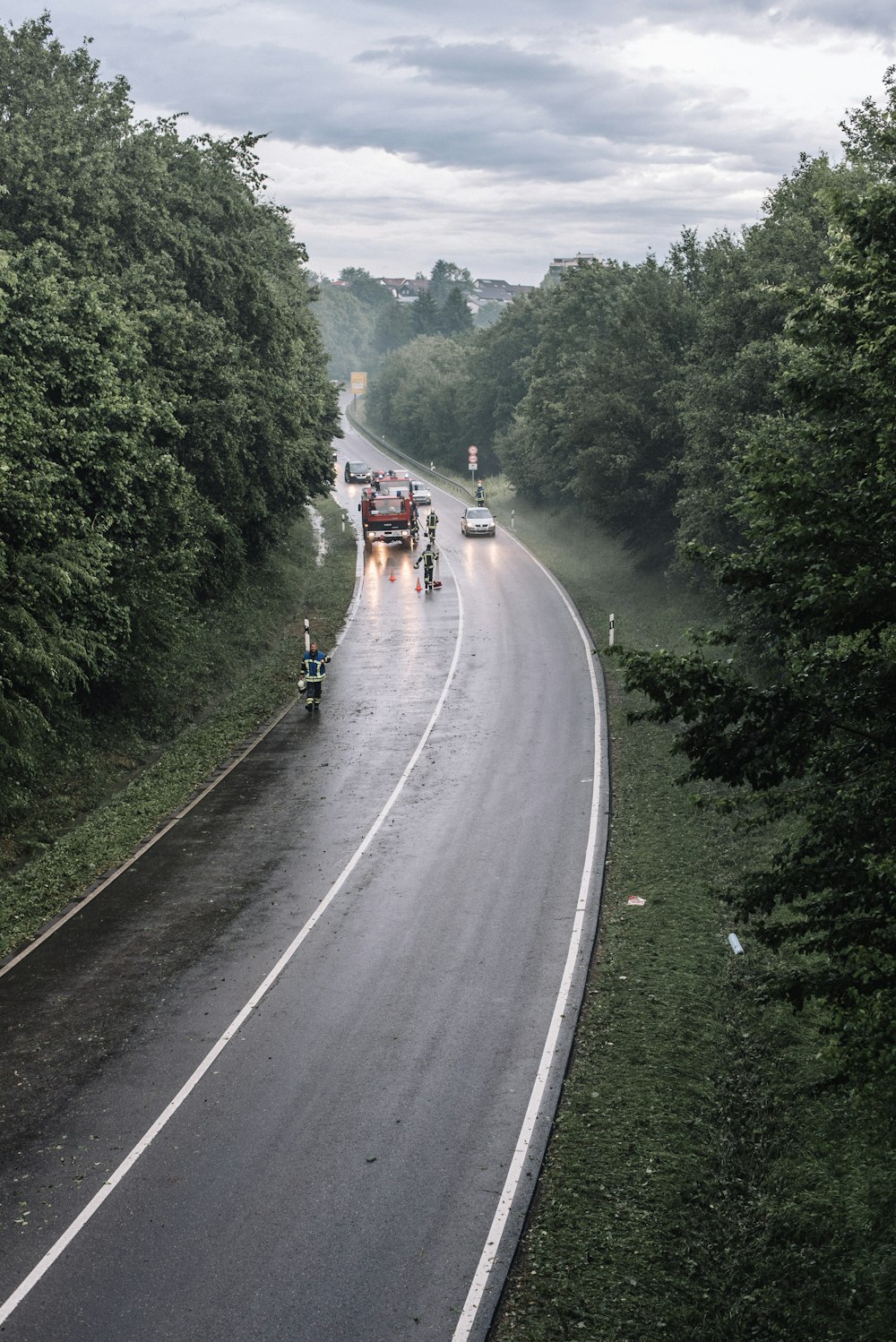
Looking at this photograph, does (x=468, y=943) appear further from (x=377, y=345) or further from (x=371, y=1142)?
(x=377, y=345)

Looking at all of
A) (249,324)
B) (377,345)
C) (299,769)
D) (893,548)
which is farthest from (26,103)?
(377,345)

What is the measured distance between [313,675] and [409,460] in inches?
3003

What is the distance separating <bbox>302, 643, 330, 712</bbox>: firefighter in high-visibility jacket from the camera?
28953 millimetres

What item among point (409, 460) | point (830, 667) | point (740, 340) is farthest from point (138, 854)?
point (409, 460)

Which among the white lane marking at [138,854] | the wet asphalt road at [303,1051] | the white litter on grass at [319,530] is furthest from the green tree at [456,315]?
the wet asphalt road at [303,1051]

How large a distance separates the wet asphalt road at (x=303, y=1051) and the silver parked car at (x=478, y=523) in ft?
124

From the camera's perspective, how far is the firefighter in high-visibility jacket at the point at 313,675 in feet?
95.0

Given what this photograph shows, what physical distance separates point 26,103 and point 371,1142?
27525mm

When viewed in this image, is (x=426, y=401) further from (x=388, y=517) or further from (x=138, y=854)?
(x=138, y=854)

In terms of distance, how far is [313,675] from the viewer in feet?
94.9

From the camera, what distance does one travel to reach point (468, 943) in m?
16.4

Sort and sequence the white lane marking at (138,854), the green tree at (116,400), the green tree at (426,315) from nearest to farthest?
1. the white lane marking at (138,854)
2. the green tree at (116,400)
3. the green tree at (426,315)

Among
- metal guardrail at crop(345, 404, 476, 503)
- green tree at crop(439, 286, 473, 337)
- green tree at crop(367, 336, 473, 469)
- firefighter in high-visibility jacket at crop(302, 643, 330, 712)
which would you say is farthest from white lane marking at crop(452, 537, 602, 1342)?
green tree at crop(439, 286, 473, 337)

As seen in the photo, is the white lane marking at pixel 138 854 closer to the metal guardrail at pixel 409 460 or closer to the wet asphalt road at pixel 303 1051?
the wet asphalt road at pixel 303 1051
